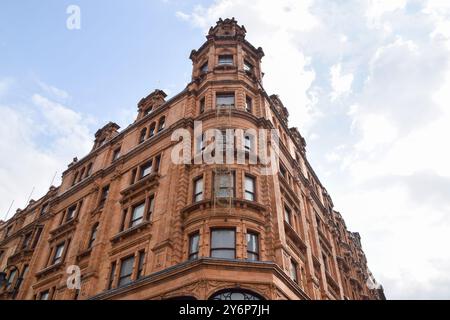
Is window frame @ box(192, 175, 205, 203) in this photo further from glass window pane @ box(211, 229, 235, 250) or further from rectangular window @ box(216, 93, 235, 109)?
rectangular window @ box(216, 93, 235, 109)

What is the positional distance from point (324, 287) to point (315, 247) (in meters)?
3.63

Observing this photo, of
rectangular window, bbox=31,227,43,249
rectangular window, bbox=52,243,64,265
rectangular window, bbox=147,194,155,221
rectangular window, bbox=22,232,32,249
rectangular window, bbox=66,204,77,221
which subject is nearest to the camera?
rectangular window, bbox=147,194,155,221

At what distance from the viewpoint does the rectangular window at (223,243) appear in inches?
790

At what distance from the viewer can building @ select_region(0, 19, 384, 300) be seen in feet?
66.0

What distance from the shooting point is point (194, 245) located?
69.9 feet

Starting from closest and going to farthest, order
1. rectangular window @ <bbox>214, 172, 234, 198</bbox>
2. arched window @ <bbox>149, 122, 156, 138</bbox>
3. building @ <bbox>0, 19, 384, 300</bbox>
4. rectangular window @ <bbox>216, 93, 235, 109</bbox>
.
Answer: building @ <bbox>0, 19, 384, 300</bbox>
rectangular window @ <bbox>214, 172, 234, 198</bbox>
rectangular window @ <bbox>216, 93, 235, 109</bbox>
arched window @ <bbox>149, 122, 156, 138</bbox>

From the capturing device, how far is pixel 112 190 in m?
30.4

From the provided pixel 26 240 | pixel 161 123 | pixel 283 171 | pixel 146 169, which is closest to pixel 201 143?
pixel 146 169

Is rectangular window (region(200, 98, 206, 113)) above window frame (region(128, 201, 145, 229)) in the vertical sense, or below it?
above

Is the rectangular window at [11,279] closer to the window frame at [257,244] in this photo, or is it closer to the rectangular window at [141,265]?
the rectangular window at [141,265]

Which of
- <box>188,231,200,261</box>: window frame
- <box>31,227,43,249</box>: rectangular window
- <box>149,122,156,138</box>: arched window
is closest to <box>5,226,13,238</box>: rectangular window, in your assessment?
<box>31,227,43,249</box>: rectangular window

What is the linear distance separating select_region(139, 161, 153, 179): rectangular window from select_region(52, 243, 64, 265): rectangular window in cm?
891
